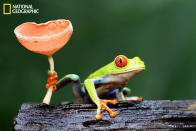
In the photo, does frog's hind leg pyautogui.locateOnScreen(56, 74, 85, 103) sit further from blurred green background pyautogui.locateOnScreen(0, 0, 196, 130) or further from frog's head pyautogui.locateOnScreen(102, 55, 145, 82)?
blurred green background pyautogui.locateOnScreen(0, 0, 196, 130)

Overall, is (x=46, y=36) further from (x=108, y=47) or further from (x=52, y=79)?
(x=108, y=47)

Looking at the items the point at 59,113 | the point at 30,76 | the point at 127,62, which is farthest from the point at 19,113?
the point at 30,76

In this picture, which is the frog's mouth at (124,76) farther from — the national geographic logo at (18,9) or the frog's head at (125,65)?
the national geographic logo at (18,9)

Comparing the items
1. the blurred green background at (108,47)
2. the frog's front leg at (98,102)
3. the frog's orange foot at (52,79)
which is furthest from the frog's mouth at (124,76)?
the blurred green background at (108,47)

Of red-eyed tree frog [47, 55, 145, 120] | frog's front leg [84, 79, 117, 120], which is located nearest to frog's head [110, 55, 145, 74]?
red-eyed tree frog [47, 55, 145, 120]

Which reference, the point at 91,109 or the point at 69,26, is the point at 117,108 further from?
the point at 69,26

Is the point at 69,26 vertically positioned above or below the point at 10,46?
below
